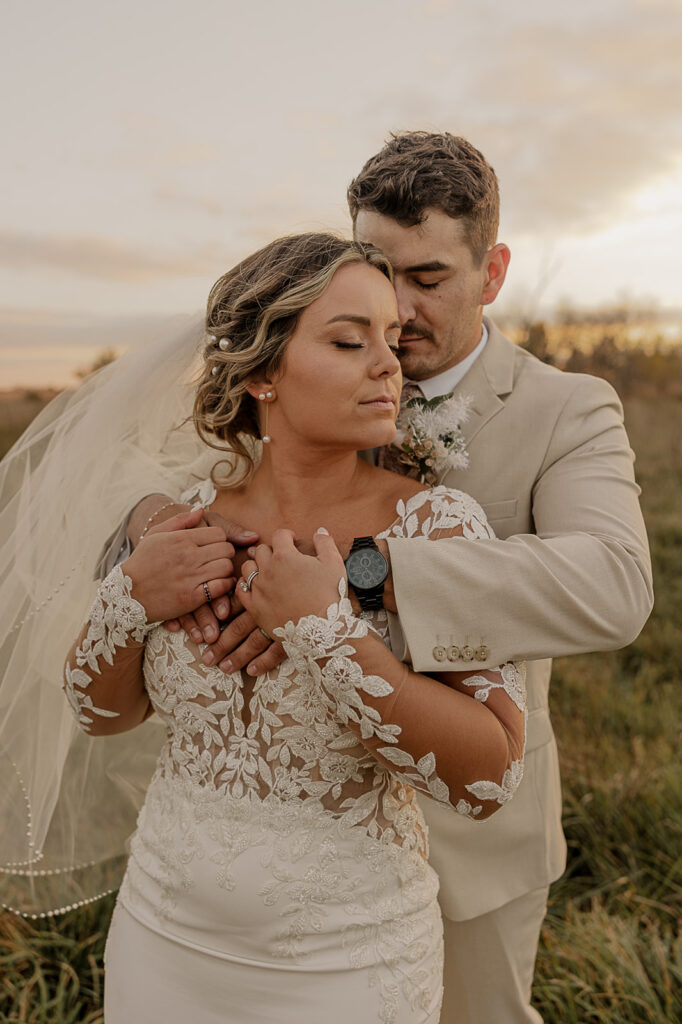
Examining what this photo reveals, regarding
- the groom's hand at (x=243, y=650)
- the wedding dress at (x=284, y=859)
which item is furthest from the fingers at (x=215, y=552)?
the wedding dress at (x=284, y=859)

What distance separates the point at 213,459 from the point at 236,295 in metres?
0.77

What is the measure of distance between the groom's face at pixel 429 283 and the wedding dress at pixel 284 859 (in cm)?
75

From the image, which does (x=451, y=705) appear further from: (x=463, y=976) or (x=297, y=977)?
(x=463, y=976)

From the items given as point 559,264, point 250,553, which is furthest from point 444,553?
point 559,264

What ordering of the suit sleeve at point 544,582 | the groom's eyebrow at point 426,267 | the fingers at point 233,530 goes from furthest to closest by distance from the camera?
the groom's eyebrow at point 426,267
the fingers at point 233,530
the suit sleeve at point 544,582

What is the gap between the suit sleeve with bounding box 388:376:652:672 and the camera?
2.13 metres

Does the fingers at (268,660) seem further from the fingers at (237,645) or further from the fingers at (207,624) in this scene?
the fingers at (207,624)

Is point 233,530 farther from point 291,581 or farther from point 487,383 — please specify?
point 487,383

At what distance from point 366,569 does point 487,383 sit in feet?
3.68

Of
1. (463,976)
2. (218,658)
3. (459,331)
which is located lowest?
(463,976)

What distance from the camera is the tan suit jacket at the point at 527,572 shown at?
2.13 meters

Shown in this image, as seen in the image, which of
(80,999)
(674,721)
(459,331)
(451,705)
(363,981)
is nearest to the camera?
(451,705)

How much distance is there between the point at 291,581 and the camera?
82.3 inches

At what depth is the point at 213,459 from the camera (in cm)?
309
